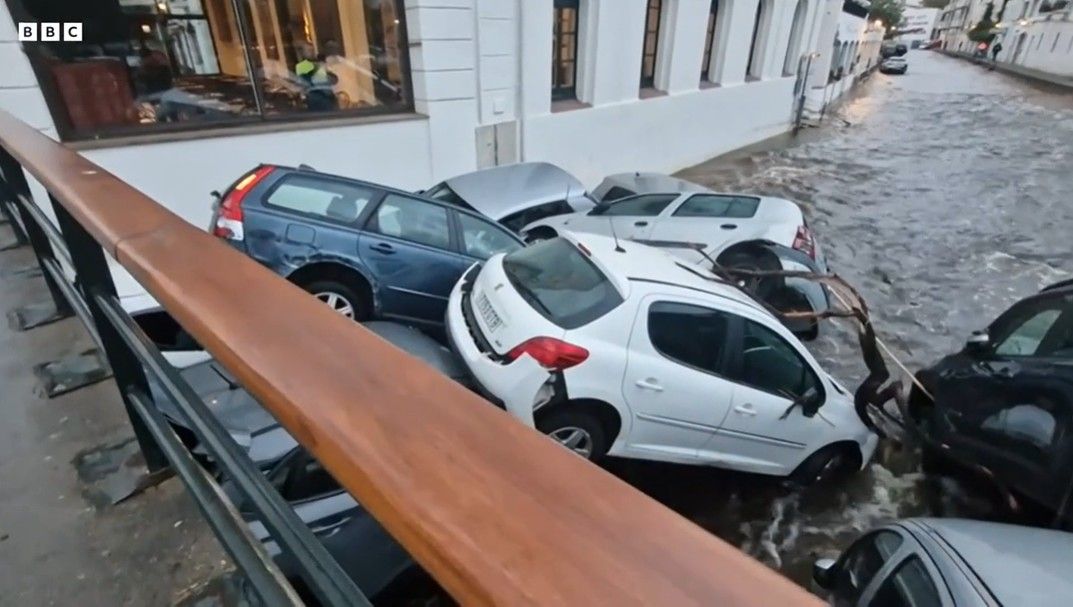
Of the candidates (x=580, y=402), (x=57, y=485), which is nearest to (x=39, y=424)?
(x=57, y=485)

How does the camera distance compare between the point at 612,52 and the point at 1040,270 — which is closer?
the point at 1040,270

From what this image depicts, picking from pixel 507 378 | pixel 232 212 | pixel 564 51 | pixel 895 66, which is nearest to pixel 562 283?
pixel 507 378

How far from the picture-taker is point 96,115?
606 cm

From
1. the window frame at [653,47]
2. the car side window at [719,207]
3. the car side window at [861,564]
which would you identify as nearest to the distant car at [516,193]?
the car side window at [719,207]

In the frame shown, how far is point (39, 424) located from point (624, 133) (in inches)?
453

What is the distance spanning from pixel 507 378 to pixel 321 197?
7.68ft

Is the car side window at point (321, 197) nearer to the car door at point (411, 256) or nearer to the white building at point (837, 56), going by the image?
the car door at point (411, 256)

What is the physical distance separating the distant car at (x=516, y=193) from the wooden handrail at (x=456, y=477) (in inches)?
222

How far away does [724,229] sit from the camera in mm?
6672

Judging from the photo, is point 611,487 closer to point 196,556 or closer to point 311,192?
point 196,556

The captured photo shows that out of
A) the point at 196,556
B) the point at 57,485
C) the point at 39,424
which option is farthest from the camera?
the point at 39,424

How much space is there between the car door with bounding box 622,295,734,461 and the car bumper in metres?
0.57

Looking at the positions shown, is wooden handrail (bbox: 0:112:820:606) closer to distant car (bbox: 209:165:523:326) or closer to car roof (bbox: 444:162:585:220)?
distant car (bbox: 209:165:523:326)

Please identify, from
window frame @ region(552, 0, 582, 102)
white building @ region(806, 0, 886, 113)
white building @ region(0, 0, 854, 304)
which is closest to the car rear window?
white building @ region(0, 0, 854, 304)
